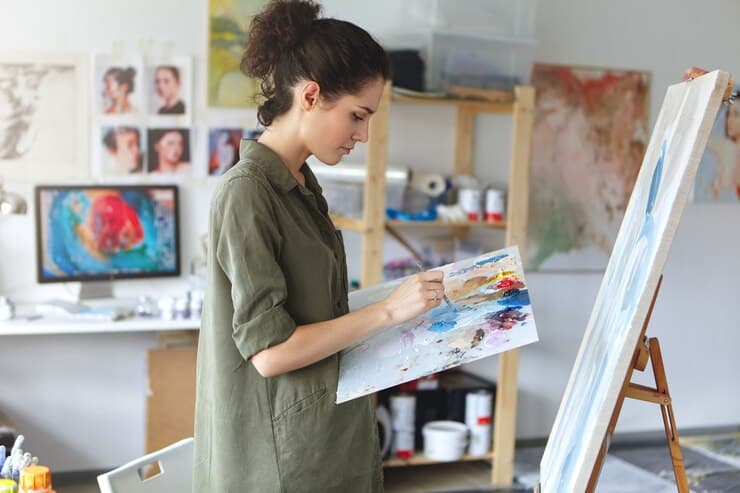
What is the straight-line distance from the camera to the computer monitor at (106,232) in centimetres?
343

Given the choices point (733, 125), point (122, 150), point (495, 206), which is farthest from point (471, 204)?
point (733, 125)

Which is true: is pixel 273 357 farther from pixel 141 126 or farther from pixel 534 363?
pixel 534 363

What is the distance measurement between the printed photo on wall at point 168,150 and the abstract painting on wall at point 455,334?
2153 millimetres

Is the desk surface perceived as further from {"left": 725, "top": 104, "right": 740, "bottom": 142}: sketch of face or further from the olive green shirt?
{"left": 725, "top": 104, "right": 740, "bottom": 142}: sketch of face

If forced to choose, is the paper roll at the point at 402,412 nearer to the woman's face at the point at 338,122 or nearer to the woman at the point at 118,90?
the woman at the point at 118,90

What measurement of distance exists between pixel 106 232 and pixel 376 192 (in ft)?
3.29

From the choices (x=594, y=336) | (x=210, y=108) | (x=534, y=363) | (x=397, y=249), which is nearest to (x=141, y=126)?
(x=210, y=108)

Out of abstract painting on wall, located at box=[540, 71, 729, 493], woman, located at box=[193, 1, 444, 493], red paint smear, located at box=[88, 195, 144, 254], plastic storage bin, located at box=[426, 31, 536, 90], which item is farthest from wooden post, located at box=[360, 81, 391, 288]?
woman, located at box=[193, 1, 444, 493]

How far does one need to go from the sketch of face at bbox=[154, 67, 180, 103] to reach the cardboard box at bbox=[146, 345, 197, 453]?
36.9 inches

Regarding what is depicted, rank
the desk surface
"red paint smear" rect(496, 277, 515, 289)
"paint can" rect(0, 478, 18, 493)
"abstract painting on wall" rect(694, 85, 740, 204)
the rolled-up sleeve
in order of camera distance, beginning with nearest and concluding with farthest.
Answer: the rolled-up sleeve, "red paint smear" rect(496, 277, 515, 289), "paint can" rect(0, 478, 18, 493), the desk surface, "abstract painting on wall" rect(694, 85, 740, 204)

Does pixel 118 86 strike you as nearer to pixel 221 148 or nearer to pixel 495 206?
pixel 221 148

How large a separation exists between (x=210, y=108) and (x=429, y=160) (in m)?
0.91

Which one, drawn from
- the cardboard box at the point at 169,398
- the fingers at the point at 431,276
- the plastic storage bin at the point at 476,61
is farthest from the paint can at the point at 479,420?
the fingers at the point at 431,276

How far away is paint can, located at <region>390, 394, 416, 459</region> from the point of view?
3.54m
